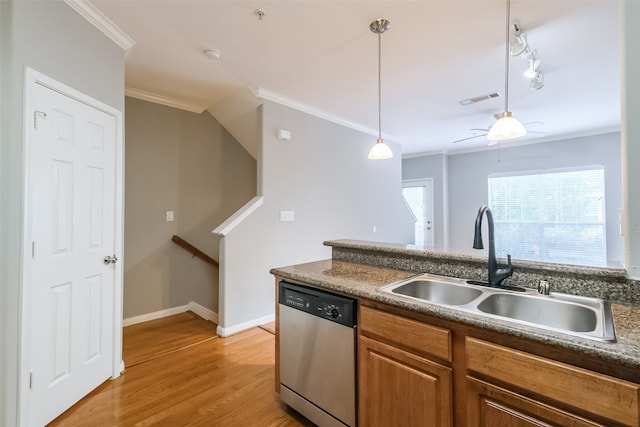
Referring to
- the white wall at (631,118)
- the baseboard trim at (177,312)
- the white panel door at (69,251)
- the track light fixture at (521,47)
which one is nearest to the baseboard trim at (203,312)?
the baseboard trim at (177,312)

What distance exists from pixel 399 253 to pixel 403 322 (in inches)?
27.5

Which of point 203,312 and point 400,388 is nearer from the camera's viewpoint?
point 400,388

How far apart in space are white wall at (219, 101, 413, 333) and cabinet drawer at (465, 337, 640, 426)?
2430 millimetres

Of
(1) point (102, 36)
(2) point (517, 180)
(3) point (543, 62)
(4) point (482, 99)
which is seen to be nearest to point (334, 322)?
(1) point (102, 36)

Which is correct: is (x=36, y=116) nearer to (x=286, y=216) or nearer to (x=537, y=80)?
(x=286, y=216)

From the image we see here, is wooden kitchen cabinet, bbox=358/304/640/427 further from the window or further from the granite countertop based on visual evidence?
the window

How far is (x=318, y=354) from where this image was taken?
1597 millimetres

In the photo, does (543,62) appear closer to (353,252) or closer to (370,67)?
(370,67)

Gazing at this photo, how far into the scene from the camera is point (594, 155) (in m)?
4.78

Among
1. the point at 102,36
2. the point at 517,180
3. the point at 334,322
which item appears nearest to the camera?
the point at 334,322

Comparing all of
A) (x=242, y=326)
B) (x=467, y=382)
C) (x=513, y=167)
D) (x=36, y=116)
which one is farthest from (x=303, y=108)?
(x=513, y=167)

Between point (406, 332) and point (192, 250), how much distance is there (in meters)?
3.05

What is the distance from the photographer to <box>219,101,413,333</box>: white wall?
3.04 metres

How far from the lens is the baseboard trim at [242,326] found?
9.52 feet
